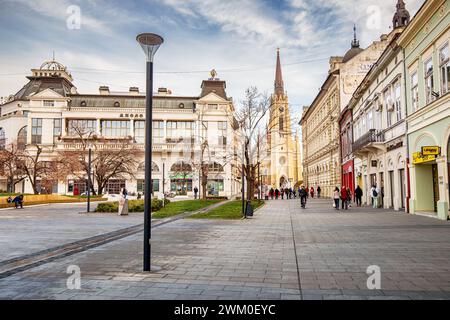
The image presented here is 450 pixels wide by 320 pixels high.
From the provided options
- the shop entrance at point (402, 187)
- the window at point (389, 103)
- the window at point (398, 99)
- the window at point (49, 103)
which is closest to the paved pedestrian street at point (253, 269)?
the shop entrance at point (402, 187)

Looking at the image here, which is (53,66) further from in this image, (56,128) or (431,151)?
(431,151)

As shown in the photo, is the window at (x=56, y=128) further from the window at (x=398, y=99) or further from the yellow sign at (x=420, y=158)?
the yellow sign at (x=420, y=158)

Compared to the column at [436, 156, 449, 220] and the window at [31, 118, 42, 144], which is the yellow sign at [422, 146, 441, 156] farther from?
the window at [31, 118, 42, 144]

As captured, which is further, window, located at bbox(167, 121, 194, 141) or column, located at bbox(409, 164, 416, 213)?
window, located at bbox(167, 121, 194, 141)

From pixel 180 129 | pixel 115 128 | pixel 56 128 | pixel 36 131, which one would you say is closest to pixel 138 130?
pixel 115 128

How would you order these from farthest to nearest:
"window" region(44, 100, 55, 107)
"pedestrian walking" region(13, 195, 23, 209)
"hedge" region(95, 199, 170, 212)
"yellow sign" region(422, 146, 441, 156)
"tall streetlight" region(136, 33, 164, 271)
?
"window" region(44, 100, 55, 107) < "pedestrian walking" region(13, 195, 23, 209) < "hedge" region(95, 199, 170, 212) < "yellow sign" region(422, 146, 441, 156) < "tall streetlight" region(136, 33, 164, 271)

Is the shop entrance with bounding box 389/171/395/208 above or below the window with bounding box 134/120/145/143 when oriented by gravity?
below

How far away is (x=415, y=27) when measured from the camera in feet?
65.1

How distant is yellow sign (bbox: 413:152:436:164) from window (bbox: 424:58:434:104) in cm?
263

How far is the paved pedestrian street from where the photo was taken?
578 cm

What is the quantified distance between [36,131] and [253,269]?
72.5m

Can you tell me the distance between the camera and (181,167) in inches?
2603

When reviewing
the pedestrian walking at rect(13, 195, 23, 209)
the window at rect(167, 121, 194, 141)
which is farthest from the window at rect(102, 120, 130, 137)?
the pedestrian walking at rect(13, 195, 23, 209)
